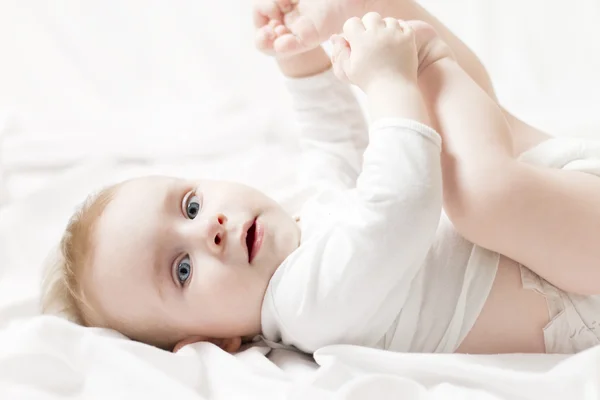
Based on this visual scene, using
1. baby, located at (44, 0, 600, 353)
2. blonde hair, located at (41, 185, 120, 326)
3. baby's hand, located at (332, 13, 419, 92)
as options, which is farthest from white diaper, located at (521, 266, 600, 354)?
blonde hair, located at (41, 185, 120, 326)

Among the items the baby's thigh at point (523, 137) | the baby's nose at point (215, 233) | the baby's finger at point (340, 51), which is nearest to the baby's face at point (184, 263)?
the baby's nose at point (215, 233)

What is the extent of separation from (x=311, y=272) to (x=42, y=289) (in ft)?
1.34

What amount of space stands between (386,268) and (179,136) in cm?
76

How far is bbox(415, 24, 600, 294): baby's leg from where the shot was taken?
2.77 feet

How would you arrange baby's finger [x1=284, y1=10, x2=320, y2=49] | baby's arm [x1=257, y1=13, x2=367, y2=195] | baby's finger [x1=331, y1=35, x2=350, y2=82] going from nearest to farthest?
baby's finger [x1=331, y1=35, x2=350, y2=82]
baby's finger [x1=284, y1=10, x2=320, y2=49]
baby's arm [x1=257, y1=13, x2=367, y2=195]

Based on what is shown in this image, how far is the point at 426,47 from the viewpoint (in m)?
0.98

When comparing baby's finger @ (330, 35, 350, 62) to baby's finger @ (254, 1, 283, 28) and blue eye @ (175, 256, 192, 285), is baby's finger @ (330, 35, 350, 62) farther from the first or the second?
blue eye @ (175, 256, 192, 285)

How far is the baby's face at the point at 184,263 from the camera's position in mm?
949

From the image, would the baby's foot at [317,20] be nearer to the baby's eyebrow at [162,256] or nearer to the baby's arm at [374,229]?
the baby's arm at [374,229]

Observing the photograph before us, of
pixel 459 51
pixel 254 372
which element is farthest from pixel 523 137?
pixel 254 372

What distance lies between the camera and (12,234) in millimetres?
1276

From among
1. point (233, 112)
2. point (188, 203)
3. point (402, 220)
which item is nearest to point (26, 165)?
point (233, 112)

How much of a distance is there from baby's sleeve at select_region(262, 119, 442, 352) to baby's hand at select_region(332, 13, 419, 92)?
2.8 inches

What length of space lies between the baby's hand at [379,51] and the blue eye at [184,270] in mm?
299
